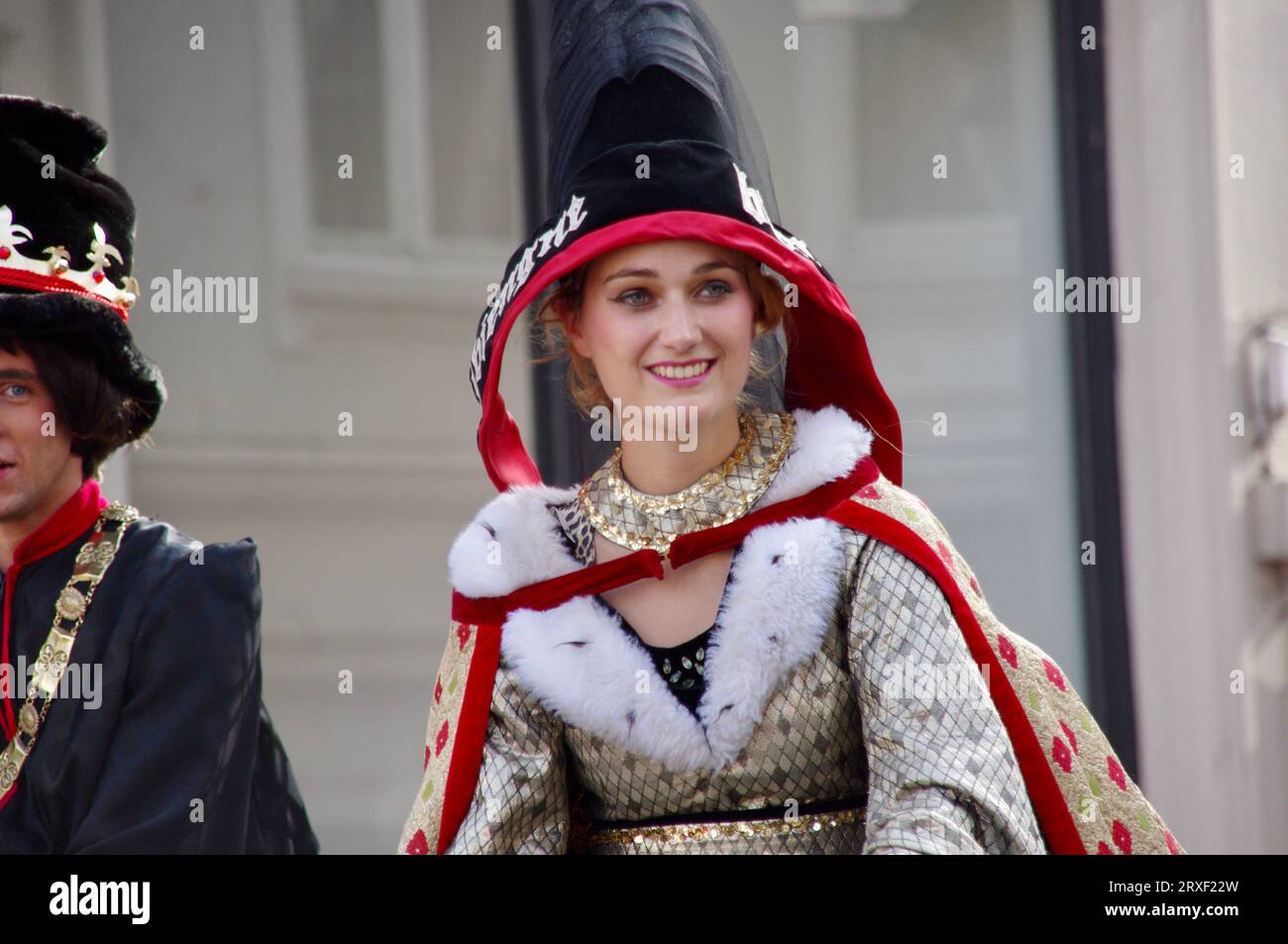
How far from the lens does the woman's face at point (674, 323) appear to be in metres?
2.46

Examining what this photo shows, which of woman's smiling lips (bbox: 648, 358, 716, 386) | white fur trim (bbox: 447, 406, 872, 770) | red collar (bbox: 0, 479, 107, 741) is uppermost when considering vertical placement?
woman's smiling lips (bbox: 648, 358, 716, 386)

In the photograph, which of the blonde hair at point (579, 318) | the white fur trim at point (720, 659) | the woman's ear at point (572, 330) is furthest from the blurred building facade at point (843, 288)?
the white fur trim at point (720, 659)

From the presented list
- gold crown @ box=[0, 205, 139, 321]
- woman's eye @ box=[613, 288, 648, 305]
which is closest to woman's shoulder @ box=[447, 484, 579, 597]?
woman's eye @ box=[613, 288, 648, 305]

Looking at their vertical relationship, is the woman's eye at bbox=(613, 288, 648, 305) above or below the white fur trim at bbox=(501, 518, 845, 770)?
above

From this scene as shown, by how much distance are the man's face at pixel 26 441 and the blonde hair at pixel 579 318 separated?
850 millimetres

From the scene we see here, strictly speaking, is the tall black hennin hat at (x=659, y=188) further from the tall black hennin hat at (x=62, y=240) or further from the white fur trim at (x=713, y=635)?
the tall black hennin hat at (x=62, y=240)

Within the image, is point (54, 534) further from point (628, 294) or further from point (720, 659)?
point (720, 659)

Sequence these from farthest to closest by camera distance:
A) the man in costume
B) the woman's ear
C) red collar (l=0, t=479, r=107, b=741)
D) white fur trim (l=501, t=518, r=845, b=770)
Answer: red collar (l=0, t=479, r=107, b=741)
the man in costume
the woman's ear
white fur trim (l=501, t=518, r=845, b=770)

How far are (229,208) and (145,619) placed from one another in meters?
1.69

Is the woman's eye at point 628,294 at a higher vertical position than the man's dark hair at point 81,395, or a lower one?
higher

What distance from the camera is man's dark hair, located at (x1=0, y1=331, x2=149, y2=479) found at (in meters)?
2.95

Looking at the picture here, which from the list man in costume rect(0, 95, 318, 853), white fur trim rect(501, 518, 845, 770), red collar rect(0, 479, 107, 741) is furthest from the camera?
red collar rect(0, 479, 107, 741)

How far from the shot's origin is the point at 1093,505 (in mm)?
4590

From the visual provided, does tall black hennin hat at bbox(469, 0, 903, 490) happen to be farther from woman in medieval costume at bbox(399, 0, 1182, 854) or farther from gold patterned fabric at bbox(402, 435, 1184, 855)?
gold patterned fabric at bbox(402, 435, 1184, 855)
